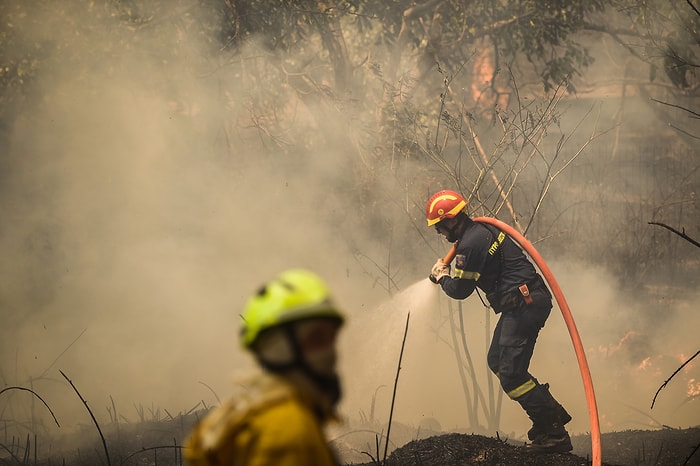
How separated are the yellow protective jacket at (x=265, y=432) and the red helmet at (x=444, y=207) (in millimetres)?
4106

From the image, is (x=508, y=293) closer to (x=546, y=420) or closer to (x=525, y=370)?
(x=525, y=370)

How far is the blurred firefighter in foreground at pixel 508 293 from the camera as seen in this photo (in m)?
5.75

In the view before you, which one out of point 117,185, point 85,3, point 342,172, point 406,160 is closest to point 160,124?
point 117,185

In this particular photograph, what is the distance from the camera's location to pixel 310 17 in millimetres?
11594

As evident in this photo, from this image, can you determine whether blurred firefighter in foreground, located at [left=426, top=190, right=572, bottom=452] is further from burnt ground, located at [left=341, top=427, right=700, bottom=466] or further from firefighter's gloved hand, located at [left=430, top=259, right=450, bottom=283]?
burnt ground, located at [left=341, top=427, right=700, bottom=466]

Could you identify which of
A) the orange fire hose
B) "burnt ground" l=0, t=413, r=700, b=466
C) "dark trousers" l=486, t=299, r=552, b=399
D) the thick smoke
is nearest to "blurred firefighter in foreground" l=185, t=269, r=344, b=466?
"burnt ground" l=0, t=413, r=700, b=466

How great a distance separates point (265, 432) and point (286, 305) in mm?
291

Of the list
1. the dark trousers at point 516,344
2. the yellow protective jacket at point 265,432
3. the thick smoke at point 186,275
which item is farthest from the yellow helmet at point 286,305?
the thick smoke at point 186,275

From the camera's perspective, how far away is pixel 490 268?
19.2 ft

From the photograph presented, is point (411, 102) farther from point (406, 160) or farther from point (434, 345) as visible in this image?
point (434, 345)

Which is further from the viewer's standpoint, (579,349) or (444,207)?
(444,207)

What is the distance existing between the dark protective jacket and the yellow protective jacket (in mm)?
3982

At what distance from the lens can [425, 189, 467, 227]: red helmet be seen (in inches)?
228

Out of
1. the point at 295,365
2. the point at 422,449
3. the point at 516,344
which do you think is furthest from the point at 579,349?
the point at 295,365
